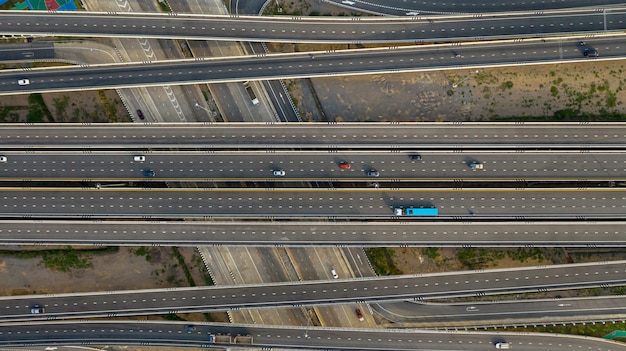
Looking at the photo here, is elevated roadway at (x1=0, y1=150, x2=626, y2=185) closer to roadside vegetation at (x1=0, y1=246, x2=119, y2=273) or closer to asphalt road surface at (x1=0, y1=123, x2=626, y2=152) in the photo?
asphalt road surface at (x1=0, y1=123, x2=626, y2=152)

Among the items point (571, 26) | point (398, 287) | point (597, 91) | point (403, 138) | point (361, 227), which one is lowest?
point (398, 287)

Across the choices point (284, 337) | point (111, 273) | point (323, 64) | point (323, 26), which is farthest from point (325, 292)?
point (323, 26)

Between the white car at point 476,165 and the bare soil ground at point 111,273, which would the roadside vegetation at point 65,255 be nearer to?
the bare soil ground at point 111,273

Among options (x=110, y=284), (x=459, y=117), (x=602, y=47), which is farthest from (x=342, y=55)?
(x=110, y=284)

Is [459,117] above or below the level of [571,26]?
below

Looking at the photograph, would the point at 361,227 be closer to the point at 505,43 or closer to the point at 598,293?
the point at 505,43
